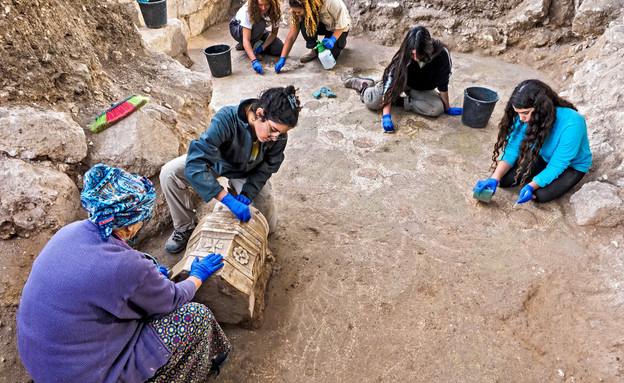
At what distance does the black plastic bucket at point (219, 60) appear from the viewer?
4965 mm

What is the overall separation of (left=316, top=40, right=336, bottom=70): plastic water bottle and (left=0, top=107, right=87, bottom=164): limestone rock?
10.7 ft

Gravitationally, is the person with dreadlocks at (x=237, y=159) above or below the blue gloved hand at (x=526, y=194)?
above

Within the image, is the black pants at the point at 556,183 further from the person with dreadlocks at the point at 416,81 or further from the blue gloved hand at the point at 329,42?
the blue gloved hand at the point at 329,42

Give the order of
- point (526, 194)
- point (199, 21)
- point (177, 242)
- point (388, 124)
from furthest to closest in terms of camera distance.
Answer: point (199, 21) < point (388, 124) < point (526, 194) < point (177, 242)

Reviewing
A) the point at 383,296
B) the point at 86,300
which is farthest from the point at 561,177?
the point at 86,300

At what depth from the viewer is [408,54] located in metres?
3.60

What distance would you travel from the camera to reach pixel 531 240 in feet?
8.91

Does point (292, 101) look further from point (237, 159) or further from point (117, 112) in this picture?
point (117, 112)

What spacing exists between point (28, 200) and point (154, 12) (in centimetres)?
349

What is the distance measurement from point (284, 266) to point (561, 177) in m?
2.09


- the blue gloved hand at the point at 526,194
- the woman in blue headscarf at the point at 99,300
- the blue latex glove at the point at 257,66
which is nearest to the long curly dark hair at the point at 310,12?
the blue latex glove at the point at 257,66

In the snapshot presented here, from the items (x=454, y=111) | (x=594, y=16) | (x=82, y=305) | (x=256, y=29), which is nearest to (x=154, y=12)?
(x=256, y=29)

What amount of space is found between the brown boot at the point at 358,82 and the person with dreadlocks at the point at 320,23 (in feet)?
2.14

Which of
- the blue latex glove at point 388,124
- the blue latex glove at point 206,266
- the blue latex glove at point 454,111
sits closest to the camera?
the blue latex glove at point 206,266
